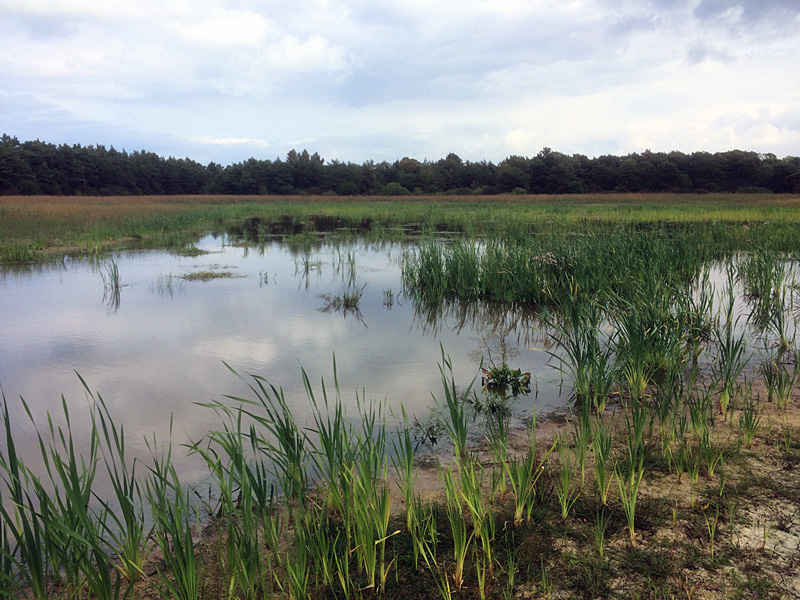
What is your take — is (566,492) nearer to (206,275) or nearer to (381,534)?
(381,534)

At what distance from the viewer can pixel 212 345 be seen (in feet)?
18.3

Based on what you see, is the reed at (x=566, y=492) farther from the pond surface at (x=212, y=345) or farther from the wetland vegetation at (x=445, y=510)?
the pond surface at (x=212, y=345)

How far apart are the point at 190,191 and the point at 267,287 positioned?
232 feet

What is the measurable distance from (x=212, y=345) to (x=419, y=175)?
59575 mm

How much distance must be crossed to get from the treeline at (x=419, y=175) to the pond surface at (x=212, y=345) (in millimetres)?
46705

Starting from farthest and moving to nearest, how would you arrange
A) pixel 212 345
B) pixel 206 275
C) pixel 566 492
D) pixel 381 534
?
pixel 206 275, pixel 212 345, pixel 566 492, pixel 381 534

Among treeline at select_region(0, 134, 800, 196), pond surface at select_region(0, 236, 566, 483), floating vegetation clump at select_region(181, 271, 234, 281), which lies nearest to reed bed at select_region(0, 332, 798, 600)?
pond surface at select_region(0, 236, 566, 483)

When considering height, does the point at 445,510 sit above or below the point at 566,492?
below

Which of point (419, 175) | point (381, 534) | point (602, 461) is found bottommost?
point (381, 534)

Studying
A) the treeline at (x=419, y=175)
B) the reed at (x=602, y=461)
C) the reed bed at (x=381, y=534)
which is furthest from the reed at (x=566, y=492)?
the treeline at (x=419, y=175)

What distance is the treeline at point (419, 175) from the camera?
52812mm

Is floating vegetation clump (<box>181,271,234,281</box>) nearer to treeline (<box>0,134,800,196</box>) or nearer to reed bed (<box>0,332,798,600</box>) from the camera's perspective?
reed bed (<box>0,332,798,600</box>)

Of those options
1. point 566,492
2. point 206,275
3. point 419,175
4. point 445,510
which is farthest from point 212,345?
point 419,175

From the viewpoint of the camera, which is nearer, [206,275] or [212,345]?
[212,345]
